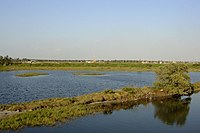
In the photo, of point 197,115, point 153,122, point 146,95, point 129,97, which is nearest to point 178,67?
point 146,95

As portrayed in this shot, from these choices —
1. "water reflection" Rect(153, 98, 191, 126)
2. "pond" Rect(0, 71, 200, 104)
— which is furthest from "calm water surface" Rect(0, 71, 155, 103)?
"water reflection" Rect(153, 98, 191, 126)

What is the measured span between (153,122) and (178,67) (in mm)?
24495

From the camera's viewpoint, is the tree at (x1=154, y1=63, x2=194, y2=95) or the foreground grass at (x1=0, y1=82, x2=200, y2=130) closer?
the foreground grass at (x1=0, y1=82, x2=200, y2=130)

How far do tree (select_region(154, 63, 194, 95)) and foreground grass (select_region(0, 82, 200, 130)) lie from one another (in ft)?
4.95

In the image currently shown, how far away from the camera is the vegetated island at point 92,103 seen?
2857cm

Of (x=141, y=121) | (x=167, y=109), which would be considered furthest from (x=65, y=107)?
(x=167, y=109)

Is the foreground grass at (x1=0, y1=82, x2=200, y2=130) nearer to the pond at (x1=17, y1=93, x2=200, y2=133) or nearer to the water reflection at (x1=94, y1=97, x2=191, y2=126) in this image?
the water reflection at (x1=94, y1=97, x2=191, y2=126)

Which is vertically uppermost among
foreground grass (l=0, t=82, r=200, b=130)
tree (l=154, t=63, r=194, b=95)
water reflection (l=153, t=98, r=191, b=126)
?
tree (l=154, t=63, r=194, b=95)

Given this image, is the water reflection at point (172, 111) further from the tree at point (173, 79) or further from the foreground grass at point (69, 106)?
the tree at point (173, 79)

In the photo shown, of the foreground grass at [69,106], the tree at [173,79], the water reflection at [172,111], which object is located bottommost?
the water reflection at [172,111]

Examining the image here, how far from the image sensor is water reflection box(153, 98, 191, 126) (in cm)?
3391

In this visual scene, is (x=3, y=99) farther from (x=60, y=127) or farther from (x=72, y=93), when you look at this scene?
(x=60, y=127)

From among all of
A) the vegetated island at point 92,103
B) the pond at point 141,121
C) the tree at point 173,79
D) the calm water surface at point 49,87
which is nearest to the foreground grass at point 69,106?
the vegetated island at point 92,103

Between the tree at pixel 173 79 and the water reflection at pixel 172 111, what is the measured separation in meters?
4.48
